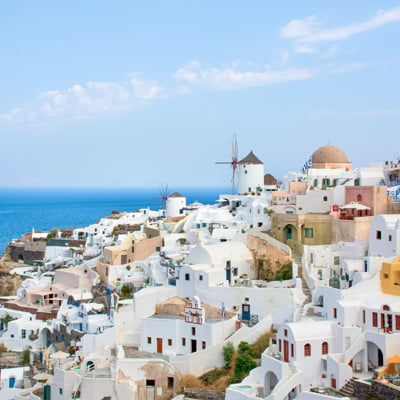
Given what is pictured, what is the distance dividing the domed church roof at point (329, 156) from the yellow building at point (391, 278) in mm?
21061

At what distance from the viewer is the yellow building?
1113 inches

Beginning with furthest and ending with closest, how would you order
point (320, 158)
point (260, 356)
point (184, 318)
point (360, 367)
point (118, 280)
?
point (320, 158)
point (118, 280)
point (184, 318)
point (260, 356)
point (360, 367)

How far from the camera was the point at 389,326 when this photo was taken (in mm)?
26000

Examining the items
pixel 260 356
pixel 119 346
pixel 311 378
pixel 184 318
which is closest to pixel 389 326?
pixel 311 378

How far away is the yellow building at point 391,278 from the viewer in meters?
28.3

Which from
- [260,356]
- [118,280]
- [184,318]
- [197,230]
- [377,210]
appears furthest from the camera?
[197,230]

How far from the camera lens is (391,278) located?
28.5 meters

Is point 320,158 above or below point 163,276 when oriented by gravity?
above

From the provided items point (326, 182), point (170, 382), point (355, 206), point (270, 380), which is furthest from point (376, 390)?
point (326, 182)

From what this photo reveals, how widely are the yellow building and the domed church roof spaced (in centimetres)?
2106

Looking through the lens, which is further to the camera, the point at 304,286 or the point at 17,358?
the point at 17,358

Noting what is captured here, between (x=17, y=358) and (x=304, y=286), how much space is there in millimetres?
17236

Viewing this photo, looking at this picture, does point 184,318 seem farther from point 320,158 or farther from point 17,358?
point 320,158

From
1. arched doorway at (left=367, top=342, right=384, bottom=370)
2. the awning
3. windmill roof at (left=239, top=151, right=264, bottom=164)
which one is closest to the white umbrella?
arched doorway at (left=367, top=342, right=384, bottom=370)
